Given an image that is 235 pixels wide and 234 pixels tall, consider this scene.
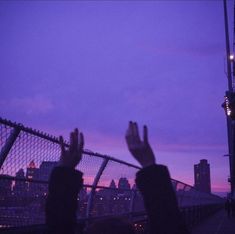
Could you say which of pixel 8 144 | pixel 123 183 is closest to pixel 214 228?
pixel 123 183

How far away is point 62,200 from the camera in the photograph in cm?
186

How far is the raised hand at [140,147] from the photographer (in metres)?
1.75

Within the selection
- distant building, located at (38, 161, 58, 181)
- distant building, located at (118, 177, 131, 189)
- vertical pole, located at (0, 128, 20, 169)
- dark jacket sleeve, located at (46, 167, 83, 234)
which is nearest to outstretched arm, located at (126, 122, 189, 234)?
dark jacket sleeve, located at (46, 167, 83, 234)

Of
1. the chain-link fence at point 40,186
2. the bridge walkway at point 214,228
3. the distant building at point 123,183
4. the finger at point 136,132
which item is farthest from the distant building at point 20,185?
the bridge walkway at point 214,228

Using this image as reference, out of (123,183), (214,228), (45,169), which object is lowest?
(214,228)

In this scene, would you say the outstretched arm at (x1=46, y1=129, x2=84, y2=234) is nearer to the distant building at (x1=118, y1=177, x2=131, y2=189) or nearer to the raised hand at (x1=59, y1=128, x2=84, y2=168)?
the raised hand at (x1=59, y1=128, x2=84, y2=168)

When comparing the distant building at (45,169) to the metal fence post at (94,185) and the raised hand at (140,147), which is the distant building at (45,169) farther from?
the raised hand at (140,147)

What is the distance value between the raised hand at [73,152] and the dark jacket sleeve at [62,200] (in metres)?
0.07

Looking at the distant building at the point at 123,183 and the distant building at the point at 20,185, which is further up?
the distant building at the point at 123,183

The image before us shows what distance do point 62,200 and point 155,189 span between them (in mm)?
491

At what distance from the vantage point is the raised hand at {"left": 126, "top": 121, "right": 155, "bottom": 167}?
1745 millimetres

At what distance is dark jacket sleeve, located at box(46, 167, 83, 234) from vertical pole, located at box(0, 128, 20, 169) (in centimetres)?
189

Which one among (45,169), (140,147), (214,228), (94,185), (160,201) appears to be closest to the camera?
(160,201)

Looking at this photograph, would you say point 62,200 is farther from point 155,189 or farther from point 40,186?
point 40,186
